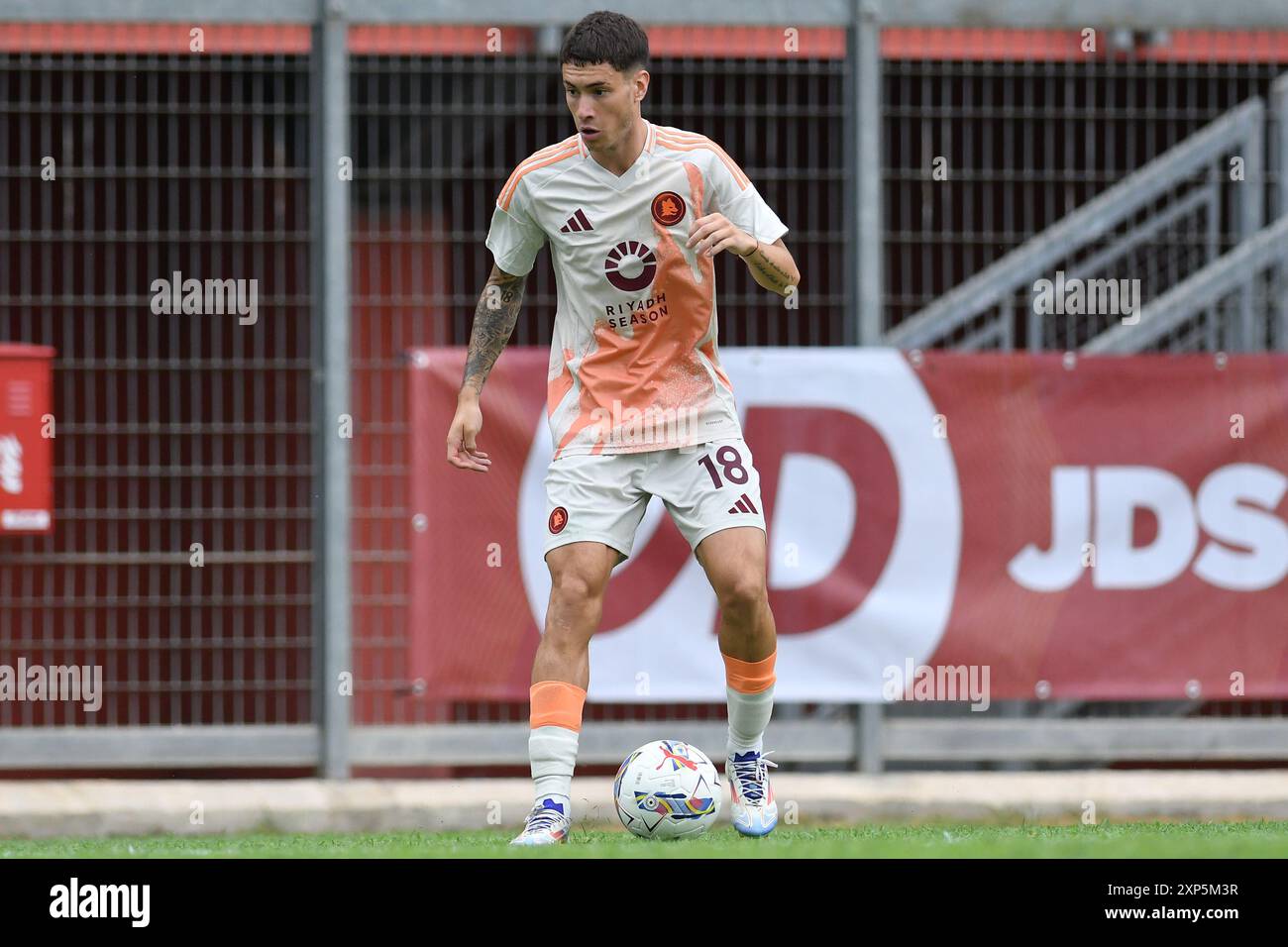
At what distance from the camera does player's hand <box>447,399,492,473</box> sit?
5314 mm

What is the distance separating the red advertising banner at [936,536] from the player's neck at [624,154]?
2.65 m

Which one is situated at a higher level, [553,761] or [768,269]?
[768,269]

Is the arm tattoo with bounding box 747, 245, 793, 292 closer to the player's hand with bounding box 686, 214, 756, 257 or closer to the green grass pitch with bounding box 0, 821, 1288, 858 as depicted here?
the player's hand with bounding box 686, 214, 756, 257

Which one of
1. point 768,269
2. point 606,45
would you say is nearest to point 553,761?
point 768,269

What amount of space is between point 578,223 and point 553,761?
1.45m

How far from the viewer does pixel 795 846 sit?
15.1ft

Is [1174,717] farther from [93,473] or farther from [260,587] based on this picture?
[93,473]

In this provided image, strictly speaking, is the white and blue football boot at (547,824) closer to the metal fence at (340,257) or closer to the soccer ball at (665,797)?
the soccer ball at (665,797)

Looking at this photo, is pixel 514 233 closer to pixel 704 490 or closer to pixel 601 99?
pixel 601 99

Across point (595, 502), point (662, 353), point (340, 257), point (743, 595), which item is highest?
point (340, 257)

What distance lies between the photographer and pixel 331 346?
26.3ft

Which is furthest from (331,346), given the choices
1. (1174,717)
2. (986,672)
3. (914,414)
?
(1174,717)

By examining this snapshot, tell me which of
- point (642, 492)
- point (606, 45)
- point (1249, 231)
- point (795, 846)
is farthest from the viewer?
point (1249, 231)

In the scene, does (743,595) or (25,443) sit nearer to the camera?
(743,595)
